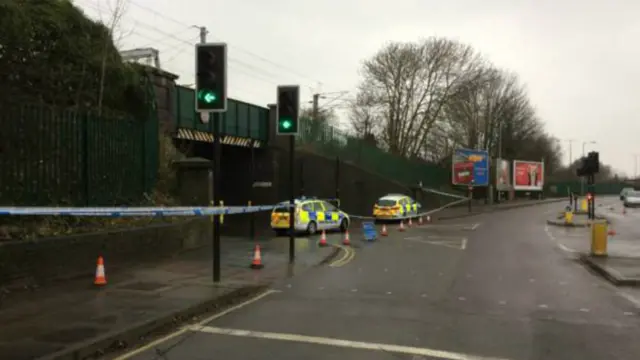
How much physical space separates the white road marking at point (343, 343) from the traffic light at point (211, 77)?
431 centimetres

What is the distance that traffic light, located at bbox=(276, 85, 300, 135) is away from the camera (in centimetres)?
1331

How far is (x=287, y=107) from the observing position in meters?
13.4

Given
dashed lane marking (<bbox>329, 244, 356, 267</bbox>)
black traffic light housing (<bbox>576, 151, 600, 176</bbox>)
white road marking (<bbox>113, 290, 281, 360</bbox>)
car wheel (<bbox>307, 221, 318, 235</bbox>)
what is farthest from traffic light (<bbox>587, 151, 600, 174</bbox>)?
white road marking (<bbox>113, 290, 281, 360</bbox>)

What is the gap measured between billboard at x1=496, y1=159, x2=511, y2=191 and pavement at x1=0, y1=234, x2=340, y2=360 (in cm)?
4921

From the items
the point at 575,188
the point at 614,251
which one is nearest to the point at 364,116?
the point at 614,251

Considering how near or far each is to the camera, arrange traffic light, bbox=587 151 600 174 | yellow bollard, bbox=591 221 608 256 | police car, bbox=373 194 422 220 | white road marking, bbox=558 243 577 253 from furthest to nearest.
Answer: police car, bbox=373 194 422 220, traffic light, bbox=587 151 600 174, white road marking, bbox=558 243 577 253, yellow bollard, bbox=591 221 608 256

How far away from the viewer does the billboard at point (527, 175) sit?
2562 inches

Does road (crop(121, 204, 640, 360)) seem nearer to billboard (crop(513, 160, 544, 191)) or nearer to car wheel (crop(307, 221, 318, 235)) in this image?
car wheel (crop(307, 221, 318, 235))

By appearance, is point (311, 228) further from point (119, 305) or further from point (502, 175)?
point (502, 175)

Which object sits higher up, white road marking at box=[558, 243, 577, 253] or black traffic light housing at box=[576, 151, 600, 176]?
black traffic light housing at box=[576, 151, 600, 176]

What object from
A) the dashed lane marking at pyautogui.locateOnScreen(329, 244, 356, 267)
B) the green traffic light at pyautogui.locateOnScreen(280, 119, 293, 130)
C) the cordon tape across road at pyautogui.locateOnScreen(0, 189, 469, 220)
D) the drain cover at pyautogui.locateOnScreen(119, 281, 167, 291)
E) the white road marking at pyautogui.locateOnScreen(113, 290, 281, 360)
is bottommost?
the dashed lane marking at pyautogui.locateOnScreen(329, 244, 356, 267)

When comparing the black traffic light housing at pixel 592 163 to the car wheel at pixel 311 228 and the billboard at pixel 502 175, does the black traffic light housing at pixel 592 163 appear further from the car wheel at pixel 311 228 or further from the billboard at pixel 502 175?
the billboard at pixel 502 175

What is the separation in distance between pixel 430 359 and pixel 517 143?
71636 mm

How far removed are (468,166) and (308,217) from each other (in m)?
31.4
